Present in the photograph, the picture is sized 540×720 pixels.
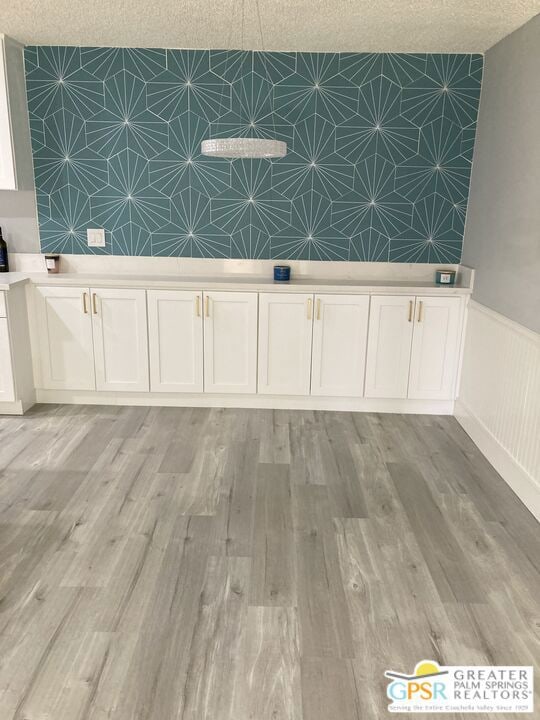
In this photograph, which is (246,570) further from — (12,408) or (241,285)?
(12,408)

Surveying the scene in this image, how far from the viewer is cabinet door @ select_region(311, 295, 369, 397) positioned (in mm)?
3938

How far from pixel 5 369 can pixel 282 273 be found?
6.35 ft

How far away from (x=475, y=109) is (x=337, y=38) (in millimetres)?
1087

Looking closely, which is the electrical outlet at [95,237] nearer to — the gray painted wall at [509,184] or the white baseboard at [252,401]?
the white baseboard at [252,401]

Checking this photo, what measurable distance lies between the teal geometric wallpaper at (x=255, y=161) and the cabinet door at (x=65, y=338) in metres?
0.50

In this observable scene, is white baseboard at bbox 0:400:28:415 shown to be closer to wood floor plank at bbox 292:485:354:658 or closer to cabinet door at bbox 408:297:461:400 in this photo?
wood floor plank at bbox 292:485:354:658

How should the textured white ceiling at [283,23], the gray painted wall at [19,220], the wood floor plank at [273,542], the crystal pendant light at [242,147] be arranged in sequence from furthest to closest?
the gray painted wall at [19,220]
the textured white ceiling at [283,23]
the crystal pendant light at [242,147]
the wood floor plank at [273,542]

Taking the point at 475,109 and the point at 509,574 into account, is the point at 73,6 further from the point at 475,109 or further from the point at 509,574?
the point at 509,574

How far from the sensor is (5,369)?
3.82 metres

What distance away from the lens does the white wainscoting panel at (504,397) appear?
9.50ft

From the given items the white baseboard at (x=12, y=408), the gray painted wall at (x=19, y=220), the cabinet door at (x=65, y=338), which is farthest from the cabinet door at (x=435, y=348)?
the gray painted wall at (x=19, y=220)

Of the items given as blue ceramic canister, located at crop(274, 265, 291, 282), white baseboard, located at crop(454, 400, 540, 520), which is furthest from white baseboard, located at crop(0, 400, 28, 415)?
white baseboard, located at crop(454, 400, 540, 520)

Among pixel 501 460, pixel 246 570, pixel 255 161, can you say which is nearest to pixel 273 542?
pixel 246 570

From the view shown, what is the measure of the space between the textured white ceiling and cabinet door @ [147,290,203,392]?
5.23 ft
